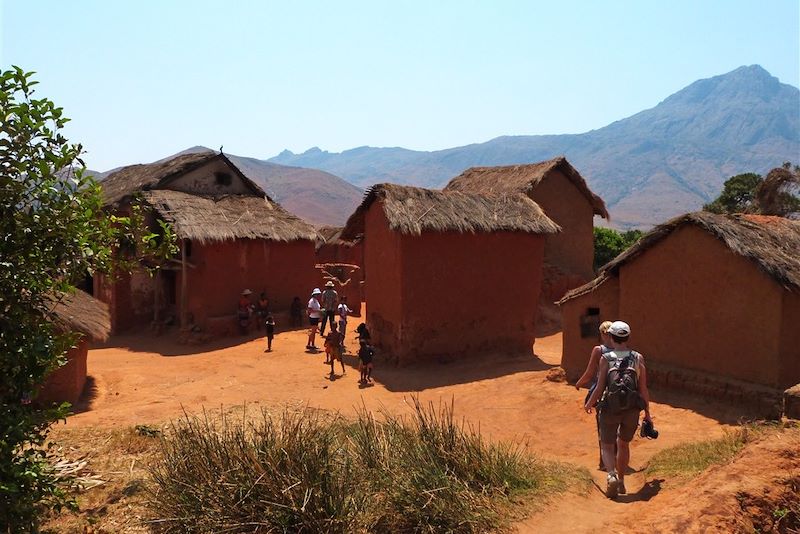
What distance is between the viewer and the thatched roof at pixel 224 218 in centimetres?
1594

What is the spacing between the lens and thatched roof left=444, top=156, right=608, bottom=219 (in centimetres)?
1908

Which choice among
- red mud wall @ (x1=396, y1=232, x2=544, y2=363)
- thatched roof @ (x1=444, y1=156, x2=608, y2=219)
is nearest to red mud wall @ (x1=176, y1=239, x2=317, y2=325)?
thatched roof @ (x1=444, y1=156, x2=608, y2=219)

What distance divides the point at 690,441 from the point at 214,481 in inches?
217

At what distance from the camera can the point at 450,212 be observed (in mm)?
12789

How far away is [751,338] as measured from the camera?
8.27 meters

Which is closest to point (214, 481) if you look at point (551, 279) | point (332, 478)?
point (332, 478)

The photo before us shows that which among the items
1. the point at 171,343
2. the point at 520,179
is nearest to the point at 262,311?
the point at 171,343

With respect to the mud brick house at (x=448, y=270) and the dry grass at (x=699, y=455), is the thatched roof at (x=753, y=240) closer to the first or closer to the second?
the dry grass at (x=699, y=455)

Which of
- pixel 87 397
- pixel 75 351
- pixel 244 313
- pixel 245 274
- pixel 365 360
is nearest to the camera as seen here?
pixel 75 351

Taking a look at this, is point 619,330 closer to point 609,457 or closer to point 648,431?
point 648,431

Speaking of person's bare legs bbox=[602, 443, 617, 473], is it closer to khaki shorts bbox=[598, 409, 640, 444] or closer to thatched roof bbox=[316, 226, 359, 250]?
khaki shorts bbox=[598, 409, 640, 444]

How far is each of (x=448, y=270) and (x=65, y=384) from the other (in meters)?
7.30

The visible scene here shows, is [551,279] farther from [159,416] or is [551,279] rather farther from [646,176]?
[646,176]

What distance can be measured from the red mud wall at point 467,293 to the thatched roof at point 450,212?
258 millimetres
